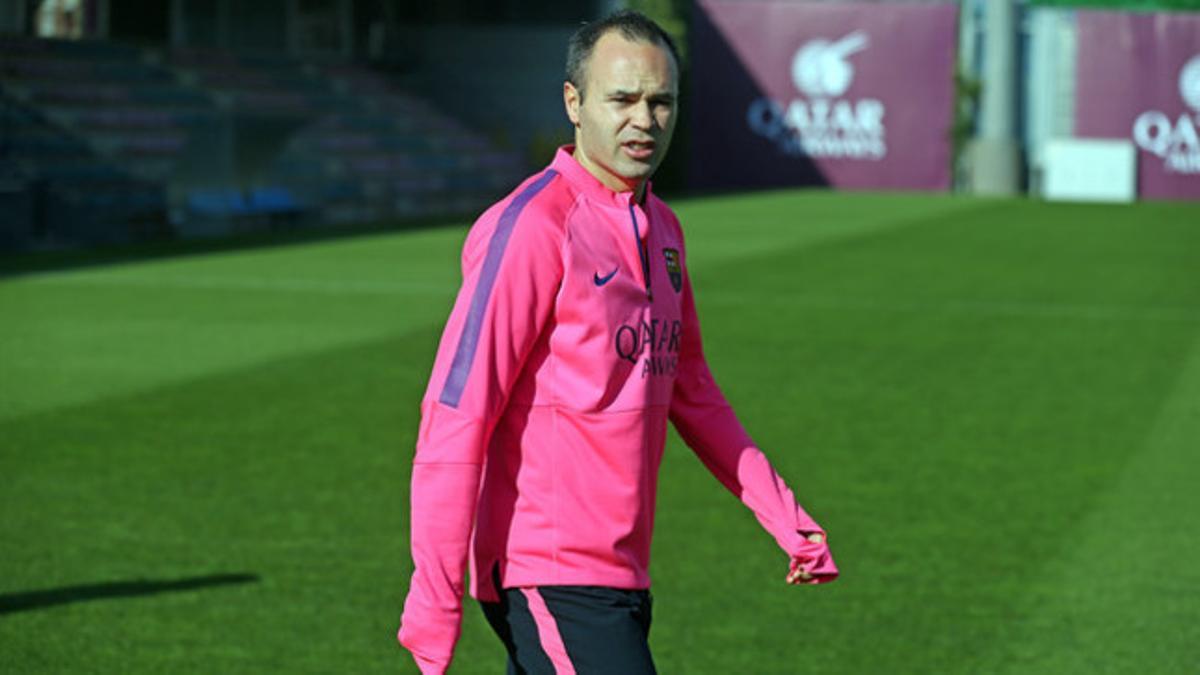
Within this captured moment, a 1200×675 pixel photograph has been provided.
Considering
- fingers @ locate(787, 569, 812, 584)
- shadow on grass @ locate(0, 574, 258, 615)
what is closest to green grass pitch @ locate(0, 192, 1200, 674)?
shadow on grass @ locate(0, 574, 258, 615)

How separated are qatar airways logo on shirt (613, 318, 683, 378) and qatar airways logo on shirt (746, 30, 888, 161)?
40.7 m

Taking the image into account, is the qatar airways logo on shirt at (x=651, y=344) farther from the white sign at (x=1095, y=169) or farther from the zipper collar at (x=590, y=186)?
the white sign at (x=1095, y=169)

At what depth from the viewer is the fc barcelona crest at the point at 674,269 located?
12.5 feet

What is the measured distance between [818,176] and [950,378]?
30816mm

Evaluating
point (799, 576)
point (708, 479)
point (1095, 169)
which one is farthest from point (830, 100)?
point (799, 576)

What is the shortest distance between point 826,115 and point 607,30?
41.1 meters

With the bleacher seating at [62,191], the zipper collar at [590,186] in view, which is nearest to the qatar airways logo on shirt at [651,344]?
the zipper collar at [590,186]

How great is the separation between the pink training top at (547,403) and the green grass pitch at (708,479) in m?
3.04

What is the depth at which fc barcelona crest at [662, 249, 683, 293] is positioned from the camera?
12.5 feet

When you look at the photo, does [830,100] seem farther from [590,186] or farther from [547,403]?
[547,403]

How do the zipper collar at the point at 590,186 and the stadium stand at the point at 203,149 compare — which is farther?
the stadium stand at the point at 203,149

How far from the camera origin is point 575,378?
362 cm

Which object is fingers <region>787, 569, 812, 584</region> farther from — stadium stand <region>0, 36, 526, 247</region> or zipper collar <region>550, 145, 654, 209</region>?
stadium stand <region>0, 36, 526, 247</region>

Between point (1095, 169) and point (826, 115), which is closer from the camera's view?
point (1095, 169)
